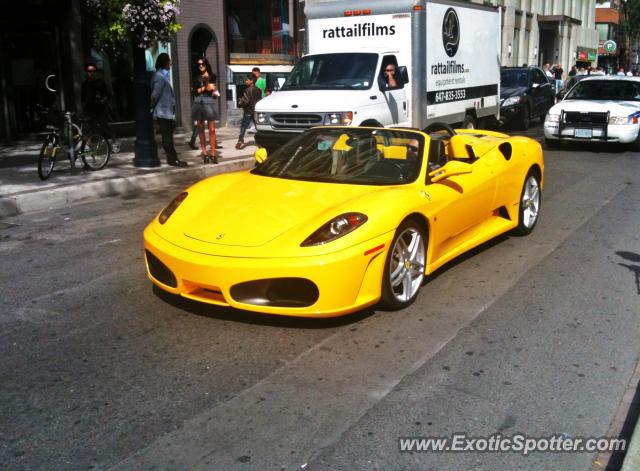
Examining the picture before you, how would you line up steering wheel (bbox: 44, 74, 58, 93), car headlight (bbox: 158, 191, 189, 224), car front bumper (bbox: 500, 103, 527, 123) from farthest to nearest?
1. car front bumper (bbox: 500, 103, 527, 123)
2. steering wheel (bbox: 44, 74, 58, 93)
3. car headlight (bbox: 158, 191, 189, 224)

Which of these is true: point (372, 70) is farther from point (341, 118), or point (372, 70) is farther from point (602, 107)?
point (602, 107)

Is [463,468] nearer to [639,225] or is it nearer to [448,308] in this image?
[448,308]

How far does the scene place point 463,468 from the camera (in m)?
3.21

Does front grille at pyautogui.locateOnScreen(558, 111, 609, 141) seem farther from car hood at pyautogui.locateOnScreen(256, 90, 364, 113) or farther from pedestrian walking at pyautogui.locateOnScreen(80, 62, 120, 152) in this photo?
pedestrian walking at pyautogui.locateOnScreen(80, 62, 120, 152)

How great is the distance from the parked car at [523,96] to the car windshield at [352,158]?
48.2 ft

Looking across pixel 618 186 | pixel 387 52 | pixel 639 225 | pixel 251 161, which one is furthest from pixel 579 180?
pixel 251 161

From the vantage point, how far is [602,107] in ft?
48.5

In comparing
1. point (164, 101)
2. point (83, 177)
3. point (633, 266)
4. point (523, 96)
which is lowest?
point (633, 266)

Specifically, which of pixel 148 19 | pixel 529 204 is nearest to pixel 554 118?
pixel 529 204

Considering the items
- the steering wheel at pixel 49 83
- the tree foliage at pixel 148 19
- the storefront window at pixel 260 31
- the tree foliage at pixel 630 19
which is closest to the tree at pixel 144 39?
the tree foliage at pixel 148 19

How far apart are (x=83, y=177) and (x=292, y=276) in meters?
7.64

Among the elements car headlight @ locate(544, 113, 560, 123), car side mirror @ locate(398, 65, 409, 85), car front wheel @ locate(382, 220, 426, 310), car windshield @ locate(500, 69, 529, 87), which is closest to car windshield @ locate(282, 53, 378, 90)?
car side mirror @ locate(398, 65, 409, 85)

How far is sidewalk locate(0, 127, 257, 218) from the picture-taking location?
31.2 ft

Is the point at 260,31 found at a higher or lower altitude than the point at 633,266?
Answer: higher
